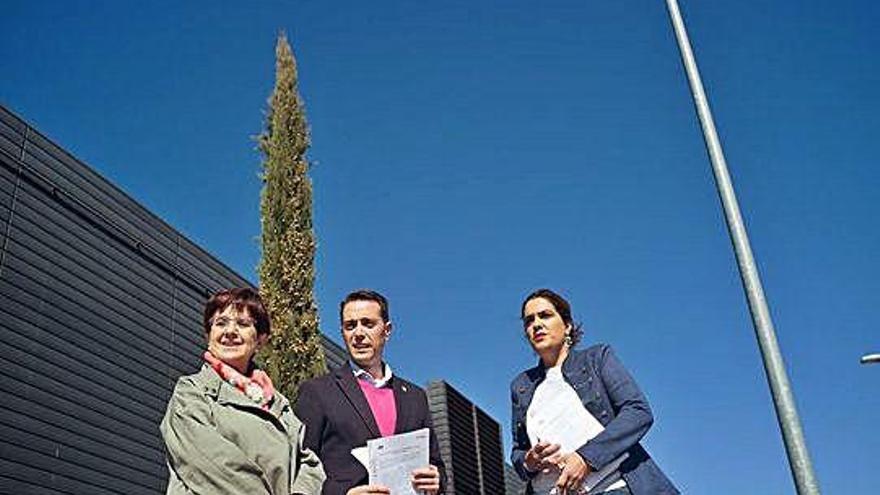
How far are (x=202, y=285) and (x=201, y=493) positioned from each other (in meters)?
13.3

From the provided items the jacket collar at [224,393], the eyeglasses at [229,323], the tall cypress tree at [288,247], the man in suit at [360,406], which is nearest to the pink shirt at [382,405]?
the man in suit at [360,406]

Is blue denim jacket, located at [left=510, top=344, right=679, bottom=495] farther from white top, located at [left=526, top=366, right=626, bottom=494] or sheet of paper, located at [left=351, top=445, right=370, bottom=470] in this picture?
sheet of paper, located at [left=351, top=445, right=370, bottom=470]

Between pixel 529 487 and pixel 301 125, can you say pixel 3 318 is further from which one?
pixel 529 487

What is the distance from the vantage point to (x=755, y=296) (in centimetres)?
491

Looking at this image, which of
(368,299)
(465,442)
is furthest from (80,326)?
(465,442)

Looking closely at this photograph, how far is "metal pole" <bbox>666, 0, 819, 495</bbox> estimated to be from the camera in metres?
4.22

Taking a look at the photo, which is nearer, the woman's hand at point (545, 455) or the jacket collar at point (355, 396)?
the woman's hand at point (545, 455)

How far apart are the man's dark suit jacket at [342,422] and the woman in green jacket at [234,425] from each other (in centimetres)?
11

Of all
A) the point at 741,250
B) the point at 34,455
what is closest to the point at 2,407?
the point at 34,455

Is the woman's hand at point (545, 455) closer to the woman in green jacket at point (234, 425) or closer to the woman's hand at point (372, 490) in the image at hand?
the woman's hand at point (372, 490)

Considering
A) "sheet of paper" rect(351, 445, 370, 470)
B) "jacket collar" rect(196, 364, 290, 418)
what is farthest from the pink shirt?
"jacket collar" rect(196, 364, 290, 418)

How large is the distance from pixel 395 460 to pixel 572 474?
0.68 metres

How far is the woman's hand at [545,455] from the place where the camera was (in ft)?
11.0

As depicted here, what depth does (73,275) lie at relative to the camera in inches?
489
